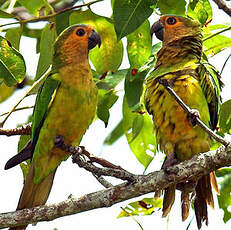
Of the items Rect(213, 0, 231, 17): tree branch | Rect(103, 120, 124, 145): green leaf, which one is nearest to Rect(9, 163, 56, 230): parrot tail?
Rect(103, 120, 124, 145): green leaf

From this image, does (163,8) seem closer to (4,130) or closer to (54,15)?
(54,15)

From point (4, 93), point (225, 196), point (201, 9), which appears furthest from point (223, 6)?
point (4, 93)

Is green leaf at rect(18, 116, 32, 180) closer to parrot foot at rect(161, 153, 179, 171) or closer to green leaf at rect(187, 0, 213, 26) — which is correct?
parrot foot at rect(161, 153, 179, 171)

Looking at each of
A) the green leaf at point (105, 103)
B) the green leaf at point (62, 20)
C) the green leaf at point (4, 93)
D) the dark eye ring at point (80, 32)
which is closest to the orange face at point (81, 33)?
the dark eye ring at point (80, 32)

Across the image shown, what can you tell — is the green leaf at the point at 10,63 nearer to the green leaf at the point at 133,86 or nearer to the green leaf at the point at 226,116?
the green leaf at the point at 133,86

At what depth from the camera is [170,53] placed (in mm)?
3732

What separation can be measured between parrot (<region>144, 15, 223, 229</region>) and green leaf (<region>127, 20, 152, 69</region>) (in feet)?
0.72

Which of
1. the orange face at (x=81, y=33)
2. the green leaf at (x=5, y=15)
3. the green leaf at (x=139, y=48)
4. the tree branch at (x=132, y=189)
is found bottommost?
the tree branch at (x=132, y=189)

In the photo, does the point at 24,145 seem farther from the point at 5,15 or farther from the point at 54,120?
the point at 5,15

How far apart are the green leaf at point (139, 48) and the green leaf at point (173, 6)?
0.70ft

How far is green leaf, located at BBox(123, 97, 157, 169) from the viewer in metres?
3.40

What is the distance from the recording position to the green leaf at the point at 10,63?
10.1ft

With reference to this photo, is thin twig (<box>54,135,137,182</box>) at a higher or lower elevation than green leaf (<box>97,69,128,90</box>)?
lower

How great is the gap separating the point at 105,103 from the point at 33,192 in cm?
84
